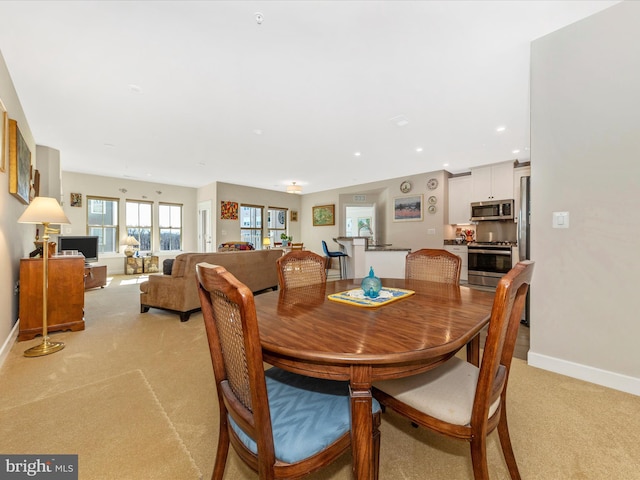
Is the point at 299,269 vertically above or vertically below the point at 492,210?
below

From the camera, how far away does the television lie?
534 centimetres

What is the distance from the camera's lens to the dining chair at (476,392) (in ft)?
2.72

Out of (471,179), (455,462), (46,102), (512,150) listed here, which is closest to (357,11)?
(455,462)

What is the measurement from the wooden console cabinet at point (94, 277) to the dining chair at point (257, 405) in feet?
18.9

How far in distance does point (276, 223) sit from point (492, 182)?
6.31 meters

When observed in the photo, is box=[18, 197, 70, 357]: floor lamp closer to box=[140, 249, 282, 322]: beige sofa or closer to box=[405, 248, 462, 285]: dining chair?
box=[140, 249, 282, 322]: beige sofa

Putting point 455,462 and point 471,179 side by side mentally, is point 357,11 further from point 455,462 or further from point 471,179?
point 471,179

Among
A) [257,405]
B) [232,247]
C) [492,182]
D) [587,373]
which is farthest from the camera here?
[232,247]

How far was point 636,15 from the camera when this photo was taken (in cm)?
177

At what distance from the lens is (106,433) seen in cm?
141

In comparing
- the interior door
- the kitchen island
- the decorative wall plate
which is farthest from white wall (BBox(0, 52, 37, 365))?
the decorative wall plate

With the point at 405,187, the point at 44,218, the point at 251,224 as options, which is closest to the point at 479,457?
the point at 44,218

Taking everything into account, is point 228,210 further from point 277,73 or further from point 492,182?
point 492,182

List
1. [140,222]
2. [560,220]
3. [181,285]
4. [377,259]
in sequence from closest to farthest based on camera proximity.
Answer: [560,220], [181,285], [377,259], [140,222]
